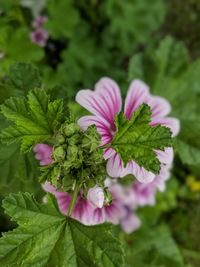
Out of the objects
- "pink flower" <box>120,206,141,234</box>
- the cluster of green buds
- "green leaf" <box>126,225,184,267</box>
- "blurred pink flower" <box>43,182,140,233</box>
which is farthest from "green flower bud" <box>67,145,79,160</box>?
"pink flower" <box>120,206,141,234</box>

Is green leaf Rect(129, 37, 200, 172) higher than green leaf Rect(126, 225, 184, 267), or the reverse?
green leaf Rect(129, 37, 200, 172)

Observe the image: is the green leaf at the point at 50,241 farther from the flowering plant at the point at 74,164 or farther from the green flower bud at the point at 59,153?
the green flower bud at the point at 59,153

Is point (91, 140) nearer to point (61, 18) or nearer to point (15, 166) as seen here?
point (15, 166)

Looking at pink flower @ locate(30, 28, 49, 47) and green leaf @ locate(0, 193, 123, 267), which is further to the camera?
pink flower @ locate(30, 28, 49, 47)

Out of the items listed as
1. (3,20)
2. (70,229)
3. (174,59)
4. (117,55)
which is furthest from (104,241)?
(117,55)

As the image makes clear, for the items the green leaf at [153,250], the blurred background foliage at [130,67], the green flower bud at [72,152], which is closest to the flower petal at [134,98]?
the blurred background foliage at [130,67]

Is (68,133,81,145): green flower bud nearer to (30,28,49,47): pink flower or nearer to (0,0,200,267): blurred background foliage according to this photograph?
Result: (0,0,200,267): blurred background foliage
